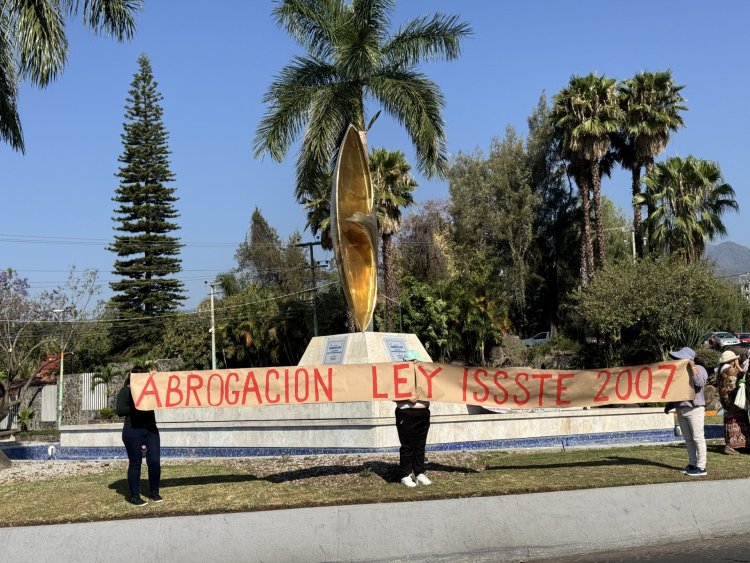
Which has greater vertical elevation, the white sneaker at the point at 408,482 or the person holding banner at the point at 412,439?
the person holding banner at the point at 412,439

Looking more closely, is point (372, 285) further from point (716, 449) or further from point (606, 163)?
point (606, 163)

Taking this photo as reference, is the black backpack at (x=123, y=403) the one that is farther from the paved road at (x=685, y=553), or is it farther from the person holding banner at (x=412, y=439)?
the paved road at (x=685, y=553)

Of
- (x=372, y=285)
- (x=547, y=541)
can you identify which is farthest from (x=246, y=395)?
(x=372, y=285)

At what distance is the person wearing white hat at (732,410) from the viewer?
12.0 m

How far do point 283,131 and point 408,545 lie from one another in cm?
1756

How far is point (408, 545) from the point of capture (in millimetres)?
7996

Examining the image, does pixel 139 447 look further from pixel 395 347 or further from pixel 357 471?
pixel 395 347

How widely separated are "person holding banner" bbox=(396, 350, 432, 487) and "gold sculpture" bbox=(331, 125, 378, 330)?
26.8 ft

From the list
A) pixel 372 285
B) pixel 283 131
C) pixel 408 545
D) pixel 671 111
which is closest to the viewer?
pixel 408 545

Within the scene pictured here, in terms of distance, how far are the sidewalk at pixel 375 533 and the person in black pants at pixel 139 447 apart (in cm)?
111

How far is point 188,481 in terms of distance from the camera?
10781 millimetres

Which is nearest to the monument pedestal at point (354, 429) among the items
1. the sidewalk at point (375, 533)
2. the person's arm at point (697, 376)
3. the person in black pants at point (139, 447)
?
the person's arm at point (697, 376)

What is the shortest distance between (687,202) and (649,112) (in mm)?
4987

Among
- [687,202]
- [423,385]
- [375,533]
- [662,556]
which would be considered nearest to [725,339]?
[687,202]
